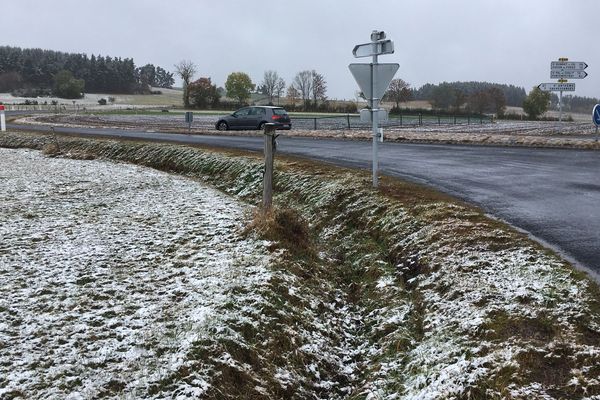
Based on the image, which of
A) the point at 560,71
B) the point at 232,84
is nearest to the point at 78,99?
the point at 232,84

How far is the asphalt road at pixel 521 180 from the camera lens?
6691mm

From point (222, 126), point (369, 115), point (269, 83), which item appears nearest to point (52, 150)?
point (222, 126)

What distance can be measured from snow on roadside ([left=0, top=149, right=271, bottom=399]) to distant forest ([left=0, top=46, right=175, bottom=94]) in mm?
136955

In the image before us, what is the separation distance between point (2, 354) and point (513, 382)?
427cm

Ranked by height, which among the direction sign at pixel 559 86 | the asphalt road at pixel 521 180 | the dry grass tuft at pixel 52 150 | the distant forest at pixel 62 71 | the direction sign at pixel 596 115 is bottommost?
the asphalt road at pixel 521 180

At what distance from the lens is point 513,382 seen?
11.9 ft

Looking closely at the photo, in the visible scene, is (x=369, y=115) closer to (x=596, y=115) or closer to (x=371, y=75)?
(x=371, y=75)

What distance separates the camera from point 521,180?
10883mm

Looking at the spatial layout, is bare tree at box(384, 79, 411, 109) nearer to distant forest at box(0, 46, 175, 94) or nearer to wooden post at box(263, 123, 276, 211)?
wooden post at box(263, 123, 276, 211)

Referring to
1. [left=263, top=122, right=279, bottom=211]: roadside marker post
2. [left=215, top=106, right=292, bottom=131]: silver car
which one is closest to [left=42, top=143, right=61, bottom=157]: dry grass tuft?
[left=215, top=106, right=292, bottom=131]: silver car

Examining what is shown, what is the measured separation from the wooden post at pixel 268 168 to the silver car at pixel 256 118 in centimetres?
2148

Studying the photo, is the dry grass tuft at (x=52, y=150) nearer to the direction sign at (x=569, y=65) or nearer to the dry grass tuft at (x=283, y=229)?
the dry grass tuft at (x=283, y=229)

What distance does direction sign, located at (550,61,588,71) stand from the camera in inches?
1053

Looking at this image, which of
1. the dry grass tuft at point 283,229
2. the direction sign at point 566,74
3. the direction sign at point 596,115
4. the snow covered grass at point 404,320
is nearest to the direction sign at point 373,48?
the snow covered grass at point 404,320
